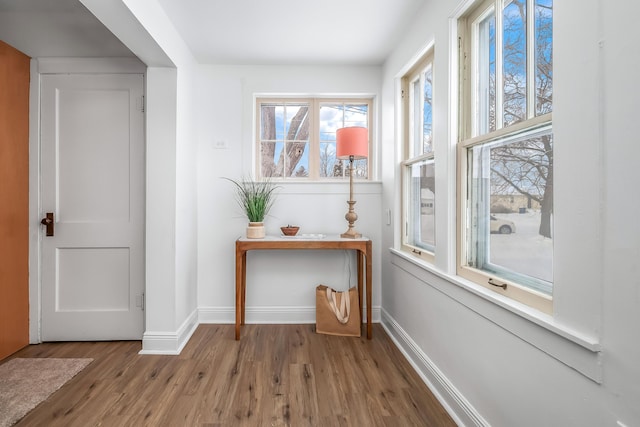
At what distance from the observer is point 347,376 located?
212 centimetres

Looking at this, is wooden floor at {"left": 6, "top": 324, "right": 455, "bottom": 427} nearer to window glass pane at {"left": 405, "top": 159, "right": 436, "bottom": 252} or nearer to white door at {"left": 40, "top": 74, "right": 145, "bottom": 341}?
white door at {"left": 40, "top": 74, "right": 145, "bottom": 341}

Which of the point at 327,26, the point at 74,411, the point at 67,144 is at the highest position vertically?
the point at 327,26

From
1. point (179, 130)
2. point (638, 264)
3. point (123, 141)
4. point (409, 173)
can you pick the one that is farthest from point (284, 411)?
point (123, 141)

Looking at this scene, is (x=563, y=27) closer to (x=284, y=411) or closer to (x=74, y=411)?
(x=284, y=411)

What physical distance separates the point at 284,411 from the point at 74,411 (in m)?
1.14

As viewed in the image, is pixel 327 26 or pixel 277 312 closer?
pixel 327 26

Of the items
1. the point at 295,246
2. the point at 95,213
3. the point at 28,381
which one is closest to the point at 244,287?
the point at 295,246

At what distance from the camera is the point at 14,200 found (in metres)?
2.46

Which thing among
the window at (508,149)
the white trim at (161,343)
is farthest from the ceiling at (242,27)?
the white trim at (161,343)

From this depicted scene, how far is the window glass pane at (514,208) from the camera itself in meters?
1.25

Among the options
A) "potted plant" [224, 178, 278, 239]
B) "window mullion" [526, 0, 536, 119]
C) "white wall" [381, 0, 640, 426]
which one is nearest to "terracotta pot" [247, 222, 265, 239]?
"potted plant" [224, 178, 278, 239]

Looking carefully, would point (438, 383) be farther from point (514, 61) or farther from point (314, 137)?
point (314, 137)

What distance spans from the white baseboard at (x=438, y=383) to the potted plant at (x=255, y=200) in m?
1.42

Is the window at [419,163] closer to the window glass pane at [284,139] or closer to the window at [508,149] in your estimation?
the window at [508,149]
